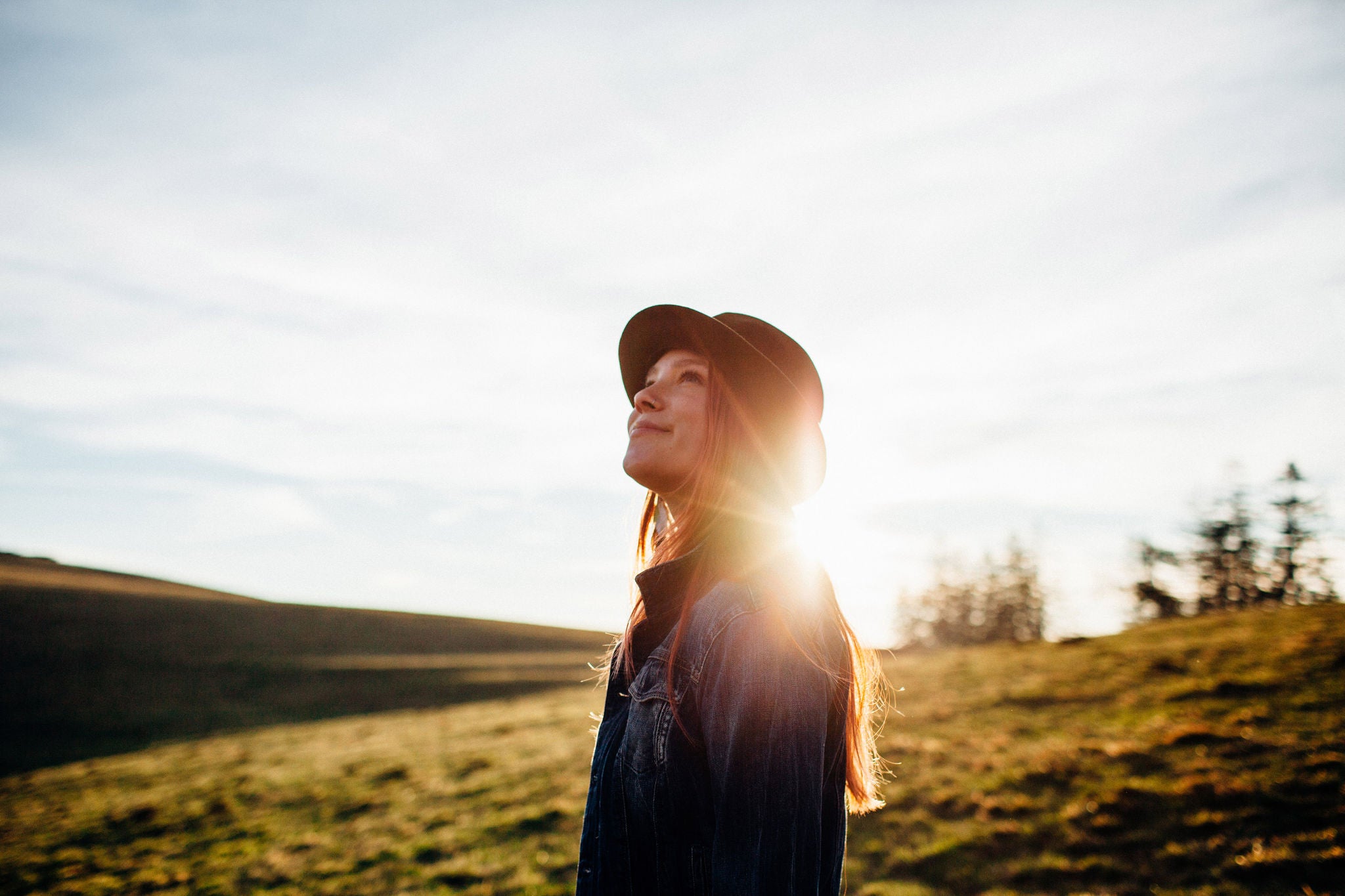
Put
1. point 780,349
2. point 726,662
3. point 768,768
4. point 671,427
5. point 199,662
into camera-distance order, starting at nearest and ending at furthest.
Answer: point 768,768 → point 726,662 → point 671,427 → point 780,349 → point 199,662

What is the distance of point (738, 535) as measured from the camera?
2207 mm

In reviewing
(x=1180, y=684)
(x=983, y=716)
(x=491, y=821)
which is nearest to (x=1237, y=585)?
(x=1180, y=684)

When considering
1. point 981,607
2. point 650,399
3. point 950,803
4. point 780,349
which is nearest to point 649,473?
point 650,399

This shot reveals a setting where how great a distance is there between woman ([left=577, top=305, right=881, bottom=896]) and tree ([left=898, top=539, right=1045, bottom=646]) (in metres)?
62.9

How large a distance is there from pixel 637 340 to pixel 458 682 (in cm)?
4001

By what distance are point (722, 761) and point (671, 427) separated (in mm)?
1142

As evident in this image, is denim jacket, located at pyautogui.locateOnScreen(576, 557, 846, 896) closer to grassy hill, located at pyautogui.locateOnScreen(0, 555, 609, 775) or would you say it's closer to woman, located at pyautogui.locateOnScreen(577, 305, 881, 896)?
woman, located at pyautogui.locateOnScreen(577, 305, 881, 896)

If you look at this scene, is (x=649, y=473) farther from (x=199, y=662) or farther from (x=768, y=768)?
(x=199, y=662)

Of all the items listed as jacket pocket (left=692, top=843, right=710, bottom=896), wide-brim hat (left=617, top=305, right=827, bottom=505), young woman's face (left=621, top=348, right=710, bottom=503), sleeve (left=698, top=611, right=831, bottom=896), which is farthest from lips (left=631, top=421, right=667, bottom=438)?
jacket pocket (left=692, top=843, right=710, bottom=896)

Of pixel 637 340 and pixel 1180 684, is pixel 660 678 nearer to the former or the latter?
pixel 637 340

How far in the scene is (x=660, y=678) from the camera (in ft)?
6.70

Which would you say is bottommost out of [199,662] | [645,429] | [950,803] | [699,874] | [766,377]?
[199,662]

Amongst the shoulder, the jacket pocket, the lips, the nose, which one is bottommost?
the jacket pocket

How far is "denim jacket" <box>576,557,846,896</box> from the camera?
1.59 metres
